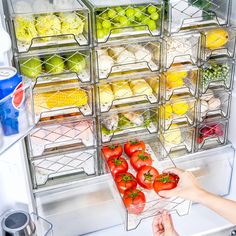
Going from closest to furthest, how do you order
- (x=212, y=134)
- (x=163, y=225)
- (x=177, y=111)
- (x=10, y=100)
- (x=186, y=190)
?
(x=10, y=100) < (x=186, y=190) < (x=163, y=225) < (x=177, y=111) < (x=212, y=134)

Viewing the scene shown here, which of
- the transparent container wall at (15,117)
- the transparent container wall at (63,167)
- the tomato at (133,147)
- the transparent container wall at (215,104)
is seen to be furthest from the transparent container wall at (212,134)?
the transparent container wall at (15,117)

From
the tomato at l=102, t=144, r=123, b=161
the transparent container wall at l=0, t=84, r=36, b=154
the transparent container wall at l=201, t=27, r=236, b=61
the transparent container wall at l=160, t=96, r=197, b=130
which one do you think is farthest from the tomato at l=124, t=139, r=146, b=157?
the transparent container wall at l=0, t=84, r=36, b=154

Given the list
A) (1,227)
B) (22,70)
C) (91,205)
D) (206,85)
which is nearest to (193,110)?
(206,85)

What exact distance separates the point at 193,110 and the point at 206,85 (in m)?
0.14

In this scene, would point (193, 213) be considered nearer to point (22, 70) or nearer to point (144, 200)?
point (144, 200)

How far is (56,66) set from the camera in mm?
1595

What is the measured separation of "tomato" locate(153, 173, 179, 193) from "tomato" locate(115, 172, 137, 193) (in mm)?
116

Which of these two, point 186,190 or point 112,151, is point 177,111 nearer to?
point 112,151

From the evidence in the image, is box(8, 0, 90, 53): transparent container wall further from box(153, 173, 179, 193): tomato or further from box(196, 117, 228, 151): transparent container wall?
box(196, 117, 228, 151): transparent container wall

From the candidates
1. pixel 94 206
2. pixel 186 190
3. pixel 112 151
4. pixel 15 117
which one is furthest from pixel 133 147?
pixel 15 117

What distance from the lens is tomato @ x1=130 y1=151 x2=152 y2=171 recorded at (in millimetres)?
1729

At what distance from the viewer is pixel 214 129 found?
2006 millimetres

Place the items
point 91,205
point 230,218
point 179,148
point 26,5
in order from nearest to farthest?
point 230,218
point 26,5
point 91,205
point 179,148

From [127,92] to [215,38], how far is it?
0.45 metres
